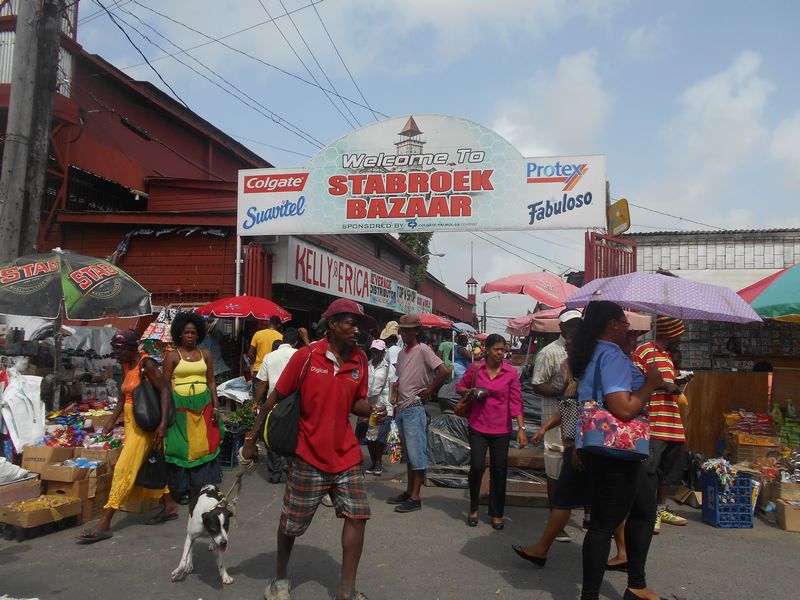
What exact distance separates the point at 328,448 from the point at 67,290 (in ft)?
12.9

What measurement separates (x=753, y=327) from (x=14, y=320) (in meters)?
11.4

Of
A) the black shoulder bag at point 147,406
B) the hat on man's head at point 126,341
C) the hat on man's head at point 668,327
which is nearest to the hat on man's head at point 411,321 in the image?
the hat on man's head at point 668,327

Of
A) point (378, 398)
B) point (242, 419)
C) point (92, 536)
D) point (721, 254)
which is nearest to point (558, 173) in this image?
point (378, 398)

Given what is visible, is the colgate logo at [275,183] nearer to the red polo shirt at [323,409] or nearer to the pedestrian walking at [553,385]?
the pedestrian walking at [553,385]

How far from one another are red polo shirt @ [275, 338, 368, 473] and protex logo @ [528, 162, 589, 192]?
640 cm

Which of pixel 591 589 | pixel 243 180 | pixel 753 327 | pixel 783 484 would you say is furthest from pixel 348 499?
pixel 753 327

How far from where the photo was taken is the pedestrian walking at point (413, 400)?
6164mm

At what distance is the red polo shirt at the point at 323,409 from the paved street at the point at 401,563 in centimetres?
98

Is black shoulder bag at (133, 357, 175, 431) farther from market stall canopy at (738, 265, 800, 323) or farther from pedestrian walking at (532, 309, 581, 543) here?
market stall canopy at (738, 265, 800, 323)

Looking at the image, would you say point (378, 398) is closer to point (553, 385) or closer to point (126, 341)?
point (553, 385)

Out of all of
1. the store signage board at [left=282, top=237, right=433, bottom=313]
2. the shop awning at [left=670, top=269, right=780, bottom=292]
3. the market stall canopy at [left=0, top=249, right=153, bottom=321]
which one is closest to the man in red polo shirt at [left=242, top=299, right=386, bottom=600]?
the market stall canopy at [left=0, top=249, right=153, bottom=321]

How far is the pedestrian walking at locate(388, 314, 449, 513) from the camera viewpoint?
20.2 ft

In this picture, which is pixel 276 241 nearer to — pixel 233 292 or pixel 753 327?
pixel 233 292

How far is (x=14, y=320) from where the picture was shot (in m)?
9.27
